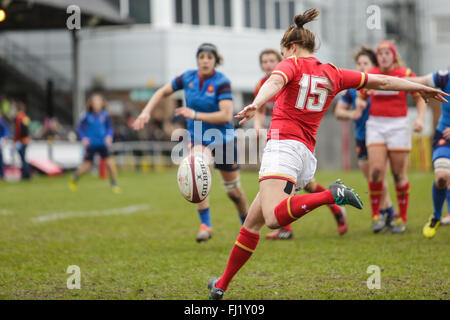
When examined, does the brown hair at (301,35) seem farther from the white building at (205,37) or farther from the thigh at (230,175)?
the white building at (205,37)

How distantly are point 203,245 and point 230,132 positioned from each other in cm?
145

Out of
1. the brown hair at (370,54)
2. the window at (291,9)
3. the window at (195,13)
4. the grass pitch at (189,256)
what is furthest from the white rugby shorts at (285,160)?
the window at (291,9)

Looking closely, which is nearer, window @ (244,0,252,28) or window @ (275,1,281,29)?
window @ (244,0,252,28)

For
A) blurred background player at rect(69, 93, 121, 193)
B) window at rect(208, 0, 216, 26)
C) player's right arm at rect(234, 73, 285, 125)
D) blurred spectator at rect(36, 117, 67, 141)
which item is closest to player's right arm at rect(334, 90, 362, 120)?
player's right arm at rect(234, 73, 285, 125)

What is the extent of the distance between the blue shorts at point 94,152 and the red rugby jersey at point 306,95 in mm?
11426

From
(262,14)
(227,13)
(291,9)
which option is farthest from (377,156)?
(291,9)

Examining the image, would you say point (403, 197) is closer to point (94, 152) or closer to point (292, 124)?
point (292, 124)

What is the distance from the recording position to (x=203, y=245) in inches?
310

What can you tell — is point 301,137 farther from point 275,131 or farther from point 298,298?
point 298,298

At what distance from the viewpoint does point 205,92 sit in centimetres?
766

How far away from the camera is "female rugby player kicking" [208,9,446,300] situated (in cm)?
492

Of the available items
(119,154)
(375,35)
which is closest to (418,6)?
(375,35)

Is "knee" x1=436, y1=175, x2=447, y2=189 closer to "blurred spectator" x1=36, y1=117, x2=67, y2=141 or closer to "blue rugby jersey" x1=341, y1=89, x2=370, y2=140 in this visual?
"blue rugby jersey" x1=341, y1=89, x2=370, y2=140

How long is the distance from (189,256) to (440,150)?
10.5 ft
